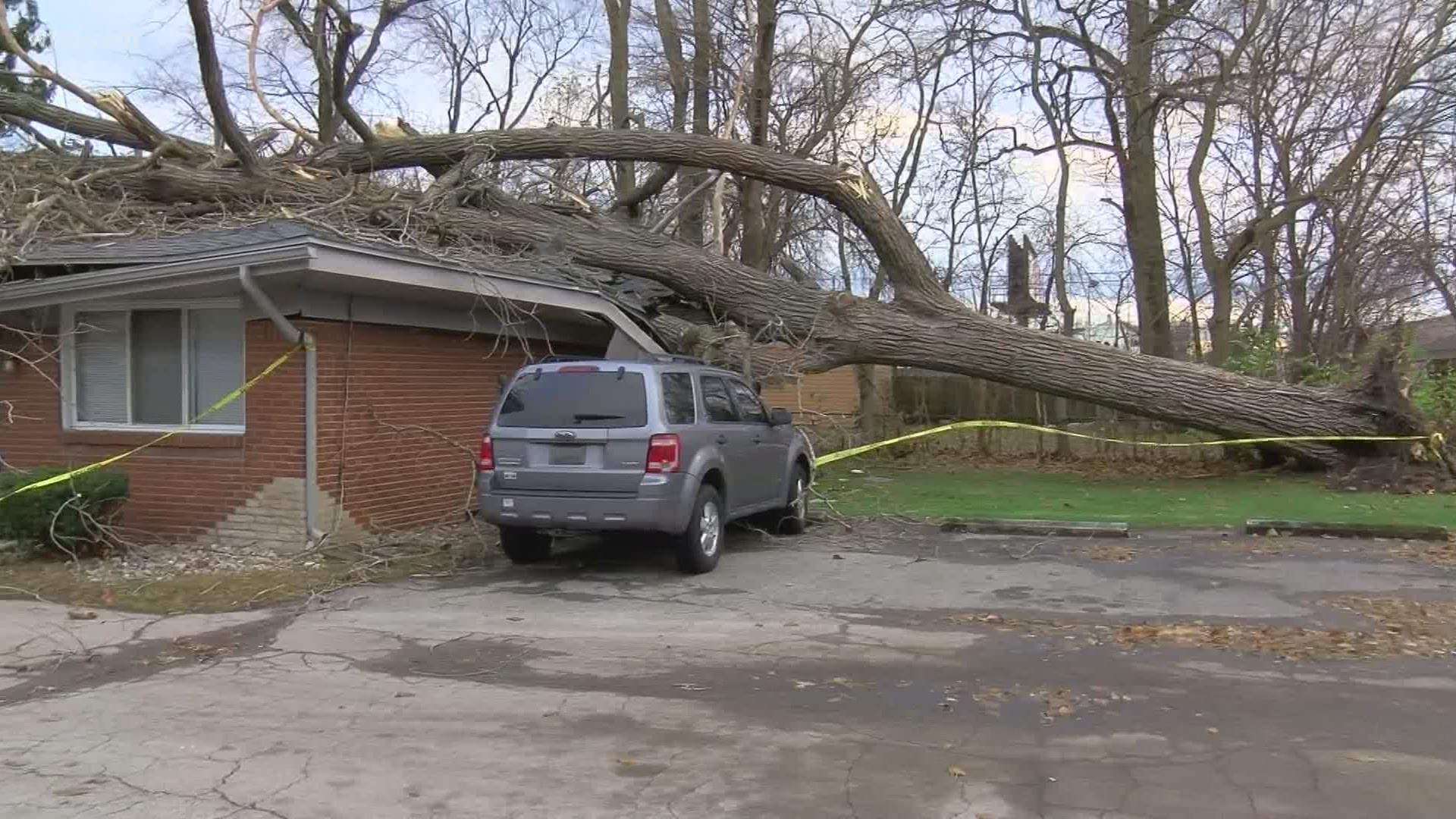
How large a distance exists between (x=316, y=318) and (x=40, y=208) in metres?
3.83

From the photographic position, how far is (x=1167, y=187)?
31.9 metres

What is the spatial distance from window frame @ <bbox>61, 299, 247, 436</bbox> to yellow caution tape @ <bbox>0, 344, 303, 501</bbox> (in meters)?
0.09

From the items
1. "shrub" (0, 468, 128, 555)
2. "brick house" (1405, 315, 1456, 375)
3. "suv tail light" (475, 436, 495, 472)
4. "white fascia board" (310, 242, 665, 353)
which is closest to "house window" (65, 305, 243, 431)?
"shrub" (0, 468, 128, 555)

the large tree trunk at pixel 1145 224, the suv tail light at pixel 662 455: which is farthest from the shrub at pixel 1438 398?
the suv tail light at pixel 662 455

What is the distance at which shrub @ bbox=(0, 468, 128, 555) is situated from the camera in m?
9.43

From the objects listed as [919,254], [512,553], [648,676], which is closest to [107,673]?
[648,676]

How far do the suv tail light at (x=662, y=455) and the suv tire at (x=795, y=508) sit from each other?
9.62 feet

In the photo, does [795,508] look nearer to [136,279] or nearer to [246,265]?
[246,265]

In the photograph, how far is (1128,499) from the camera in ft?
48.0

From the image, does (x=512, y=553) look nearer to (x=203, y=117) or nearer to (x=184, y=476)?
(x=184, y=476)

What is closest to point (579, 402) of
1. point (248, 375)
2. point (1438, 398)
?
point (248, 375)

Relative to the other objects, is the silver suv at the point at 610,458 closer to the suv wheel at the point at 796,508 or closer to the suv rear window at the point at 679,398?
the suv rear window at the point at 679,398

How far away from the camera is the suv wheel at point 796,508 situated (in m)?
11.7

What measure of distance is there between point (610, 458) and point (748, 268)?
293 inches
